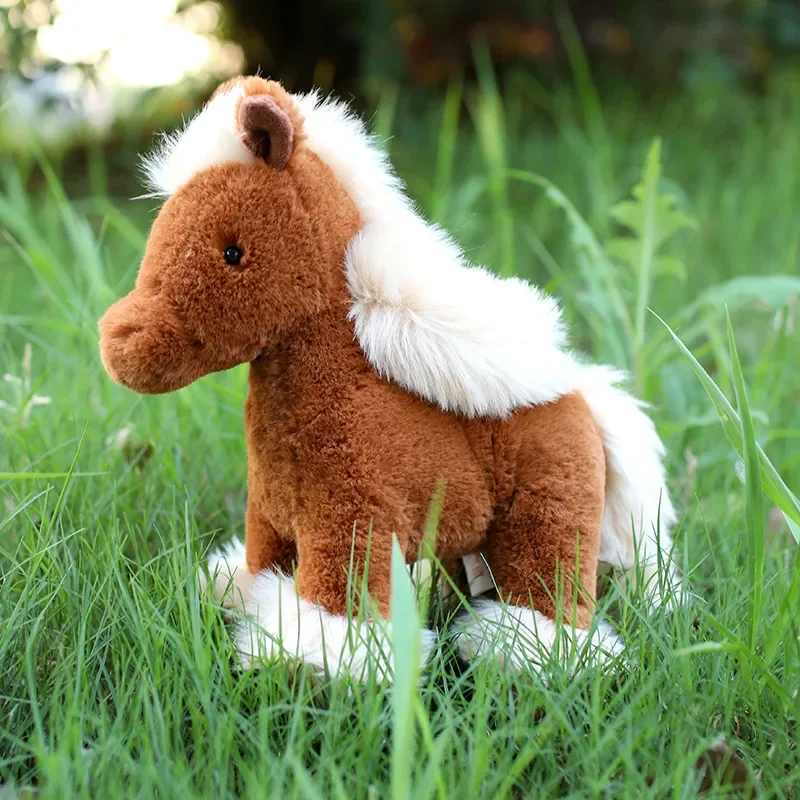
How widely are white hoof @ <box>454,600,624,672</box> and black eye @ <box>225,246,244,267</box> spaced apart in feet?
1.43

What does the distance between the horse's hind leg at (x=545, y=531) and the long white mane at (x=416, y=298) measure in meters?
0.05

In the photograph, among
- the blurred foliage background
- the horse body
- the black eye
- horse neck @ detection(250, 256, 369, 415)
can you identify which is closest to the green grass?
the horse body

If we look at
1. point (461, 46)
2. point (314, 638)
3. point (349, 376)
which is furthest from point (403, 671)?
point (461, 46)

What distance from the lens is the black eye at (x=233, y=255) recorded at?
90 centimetres

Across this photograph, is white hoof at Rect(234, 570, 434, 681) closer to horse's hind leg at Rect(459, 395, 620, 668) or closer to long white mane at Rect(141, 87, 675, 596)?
horse's hind leg at Rect(459, 395, 620, 668)

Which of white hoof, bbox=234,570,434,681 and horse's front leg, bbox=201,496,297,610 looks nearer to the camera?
white hoof, bbox=234,570,434,681

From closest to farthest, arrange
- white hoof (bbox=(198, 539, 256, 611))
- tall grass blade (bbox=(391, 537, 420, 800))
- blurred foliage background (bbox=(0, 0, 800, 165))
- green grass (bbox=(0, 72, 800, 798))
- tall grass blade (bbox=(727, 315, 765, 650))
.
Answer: tall grass blade (bbox=(391, 537, 420, 800))
green grass (bbox=(0, 72, 800, 798))
tall grass blade (bbox=(727, 315, 765, 650))
white hoof (bbox=(198, 539, 256, 611))
blurred foliage background (bbox=(0, 0, 800, 165))

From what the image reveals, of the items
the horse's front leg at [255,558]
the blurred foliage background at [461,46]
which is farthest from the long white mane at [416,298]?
the blurred foliage background at [461,46]

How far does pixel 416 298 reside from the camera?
3.14 feet

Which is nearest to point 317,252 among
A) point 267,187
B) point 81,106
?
point 267,187

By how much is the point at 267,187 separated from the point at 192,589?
0.43 meters

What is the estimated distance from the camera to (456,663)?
1.02 meters

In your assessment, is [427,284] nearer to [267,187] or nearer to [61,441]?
[267,187]

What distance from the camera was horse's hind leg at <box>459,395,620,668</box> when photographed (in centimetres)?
99
